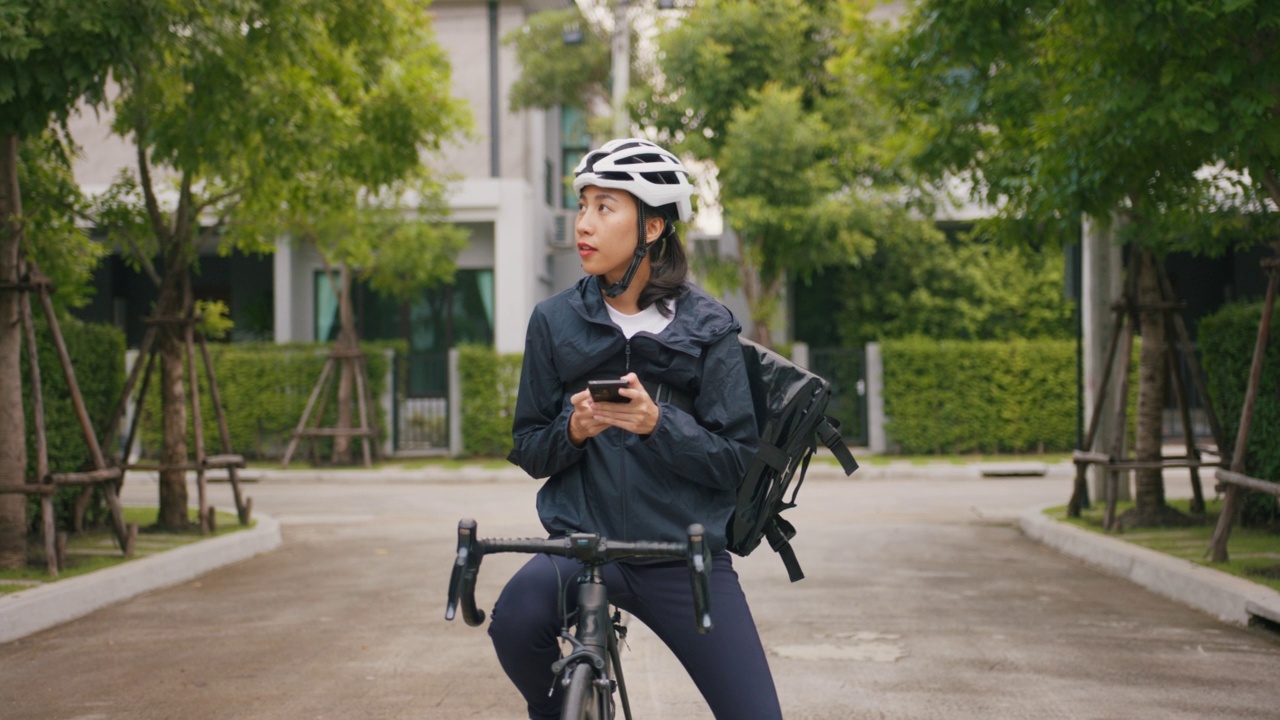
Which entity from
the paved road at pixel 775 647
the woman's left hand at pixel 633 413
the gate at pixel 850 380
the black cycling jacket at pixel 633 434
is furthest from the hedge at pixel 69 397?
the gate at pixel 850 380

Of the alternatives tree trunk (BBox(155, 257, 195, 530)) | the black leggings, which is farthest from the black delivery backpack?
tree trunk (BBox(155, 257, 195, 530))

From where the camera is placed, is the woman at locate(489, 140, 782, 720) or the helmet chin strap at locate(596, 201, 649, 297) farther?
the helmet chin strap at locate(596, 201, 649, 297)

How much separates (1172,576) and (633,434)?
24.5 feet

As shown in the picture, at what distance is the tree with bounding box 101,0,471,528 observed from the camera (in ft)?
35.6

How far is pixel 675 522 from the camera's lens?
10.9 feet

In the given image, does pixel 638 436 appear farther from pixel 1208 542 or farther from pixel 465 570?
pixel 1208 542

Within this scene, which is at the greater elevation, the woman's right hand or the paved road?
the woman's right hand

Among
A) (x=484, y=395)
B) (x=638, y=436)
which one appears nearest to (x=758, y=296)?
(x=484, y=395)

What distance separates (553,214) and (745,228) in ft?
29.6

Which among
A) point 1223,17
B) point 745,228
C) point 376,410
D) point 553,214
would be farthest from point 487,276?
point 1223,17

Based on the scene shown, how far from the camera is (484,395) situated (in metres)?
25.0

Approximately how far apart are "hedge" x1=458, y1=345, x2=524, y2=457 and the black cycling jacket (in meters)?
21.5

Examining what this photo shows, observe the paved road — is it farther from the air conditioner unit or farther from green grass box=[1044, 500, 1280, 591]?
the air conditioner unit

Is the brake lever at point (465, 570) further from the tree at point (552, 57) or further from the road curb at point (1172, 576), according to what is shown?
the tree at point (552, 57)
